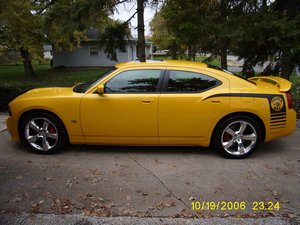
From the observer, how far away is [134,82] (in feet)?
16.0

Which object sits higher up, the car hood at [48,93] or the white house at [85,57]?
the white house at [85,57]

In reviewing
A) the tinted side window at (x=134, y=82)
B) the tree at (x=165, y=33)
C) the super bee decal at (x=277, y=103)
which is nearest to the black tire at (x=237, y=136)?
the super bee decal at (x=277, y=103)

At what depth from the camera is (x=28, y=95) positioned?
5.16 meters

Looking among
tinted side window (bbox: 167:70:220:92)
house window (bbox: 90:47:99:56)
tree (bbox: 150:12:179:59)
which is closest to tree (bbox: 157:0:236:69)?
tree (bbox: 150:12:179:59)

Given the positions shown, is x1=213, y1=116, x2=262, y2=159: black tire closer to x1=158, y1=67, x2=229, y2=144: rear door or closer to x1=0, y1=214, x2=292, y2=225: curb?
x1=158, y1=67, x2=229, y2=144: rear door

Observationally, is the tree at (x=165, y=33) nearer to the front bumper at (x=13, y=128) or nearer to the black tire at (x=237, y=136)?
the black tire at (x=237, y=136)

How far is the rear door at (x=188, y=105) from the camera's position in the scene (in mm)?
4691

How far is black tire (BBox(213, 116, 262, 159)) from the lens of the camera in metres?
4.74

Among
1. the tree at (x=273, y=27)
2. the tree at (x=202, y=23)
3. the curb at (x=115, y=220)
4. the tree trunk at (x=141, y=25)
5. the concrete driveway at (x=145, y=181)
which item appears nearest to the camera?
the curb at (x=115, y=220)

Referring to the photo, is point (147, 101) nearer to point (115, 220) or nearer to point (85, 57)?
point (115, 220)

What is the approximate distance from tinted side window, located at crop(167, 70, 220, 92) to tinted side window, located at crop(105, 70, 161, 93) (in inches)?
10.0

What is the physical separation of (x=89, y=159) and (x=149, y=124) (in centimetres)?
109

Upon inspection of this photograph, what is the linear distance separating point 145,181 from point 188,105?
1361mm

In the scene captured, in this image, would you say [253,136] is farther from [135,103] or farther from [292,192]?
[135,103]
